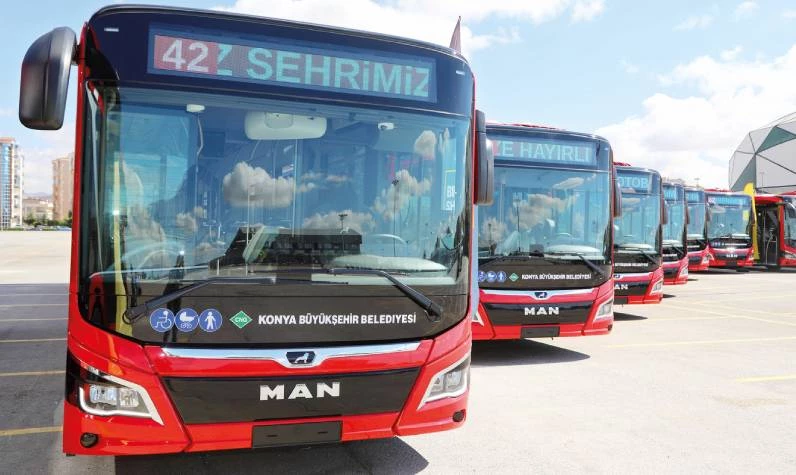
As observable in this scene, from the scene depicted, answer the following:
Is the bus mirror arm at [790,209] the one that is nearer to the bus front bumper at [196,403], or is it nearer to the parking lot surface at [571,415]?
the parking lot surface at [571,415]

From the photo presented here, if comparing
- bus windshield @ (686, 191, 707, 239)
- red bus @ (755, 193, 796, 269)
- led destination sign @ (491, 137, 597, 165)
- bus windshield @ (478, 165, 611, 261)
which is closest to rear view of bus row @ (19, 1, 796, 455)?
bus windshield @ (478, 165, 611, 261)

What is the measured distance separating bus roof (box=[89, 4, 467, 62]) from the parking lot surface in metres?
2.61

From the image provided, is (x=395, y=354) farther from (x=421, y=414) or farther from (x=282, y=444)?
(x=282, y=444)

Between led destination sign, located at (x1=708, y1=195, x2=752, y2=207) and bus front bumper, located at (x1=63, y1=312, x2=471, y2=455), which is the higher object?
led destination sign, located at (x1=708, y1=195, x2=752, y2=207)

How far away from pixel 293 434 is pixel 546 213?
5.08 metres

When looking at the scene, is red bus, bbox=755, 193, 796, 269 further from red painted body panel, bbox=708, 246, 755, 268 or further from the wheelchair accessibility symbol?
the wheelchair accessibility symbol

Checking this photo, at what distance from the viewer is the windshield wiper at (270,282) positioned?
3.41 meters

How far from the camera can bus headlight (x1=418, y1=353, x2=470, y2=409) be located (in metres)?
3.96

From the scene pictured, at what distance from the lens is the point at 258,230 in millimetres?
3686

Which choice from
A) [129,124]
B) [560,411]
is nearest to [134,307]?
[129,124]

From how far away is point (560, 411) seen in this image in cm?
570

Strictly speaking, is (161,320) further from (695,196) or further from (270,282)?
(695,196)

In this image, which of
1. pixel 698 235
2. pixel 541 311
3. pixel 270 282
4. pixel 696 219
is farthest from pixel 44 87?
pixel 698 235

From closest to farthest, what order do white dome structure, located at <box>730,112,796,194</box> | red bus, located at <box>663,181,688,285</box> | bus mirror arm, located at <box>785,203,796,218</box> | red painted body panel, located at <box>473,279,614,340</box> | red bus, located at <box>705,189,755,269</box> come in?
red painted body panel, located at <box>473,279,614,340</box> → red bus, located at <box>663,181,688,285</box> → red bus, located at <box>705,189,755,269</box> → bus mirror arm, located at <box>785,203,796,218</box> → white dome structure, located at <box>730,112,796,194</box>
